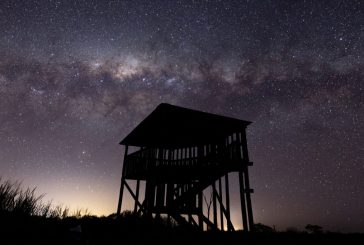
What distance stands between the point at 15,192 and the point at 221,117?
9.18 meters

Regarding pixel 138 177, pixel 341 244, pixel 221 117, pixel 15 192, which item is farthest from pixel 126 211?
pixel 15 192

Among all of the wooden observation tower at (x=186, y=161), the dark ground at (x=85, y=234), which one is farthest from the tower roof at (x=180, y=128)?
the dark ground at (x=85, y=234)

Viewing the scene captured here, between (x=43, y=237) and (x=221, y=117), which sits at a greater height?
(x=221, y=117)

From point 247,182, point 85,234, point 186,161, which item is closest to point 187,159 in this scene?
point 186,161

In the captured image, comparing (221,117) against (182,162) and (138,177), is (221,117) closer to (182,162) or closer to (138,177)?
(182,162)

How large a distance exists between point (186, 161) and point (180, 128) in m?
2.11

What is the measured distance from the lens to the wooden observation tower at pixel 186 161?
11523mm

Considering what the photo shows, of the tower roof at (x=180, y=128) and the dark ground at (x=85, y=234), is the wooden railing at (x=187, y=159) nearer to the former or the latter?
the tower roof at (x=180, y=128)

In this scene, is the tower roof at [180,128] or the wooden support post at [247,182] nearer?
the wooden support post at [247,182]

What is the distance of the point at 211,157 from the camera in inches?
491

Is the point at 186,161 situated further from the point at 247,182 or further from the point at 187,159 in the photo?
the point at 247,182

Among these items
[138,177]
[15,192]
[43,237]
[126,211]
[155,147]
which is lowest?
[43,237]

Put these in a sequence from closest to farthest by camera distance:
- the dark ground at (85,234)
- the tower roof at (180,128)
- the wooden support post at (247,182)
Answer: the dark ground at (85,234)
the wooden support post at (247,182)
the tower roof at (180,128)

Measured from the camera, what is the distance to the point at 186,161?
15039 millimetres
